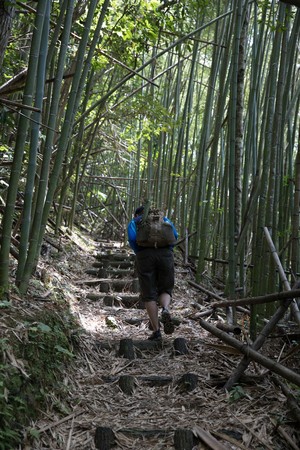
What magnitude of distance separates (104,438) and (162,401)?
54 centimetres

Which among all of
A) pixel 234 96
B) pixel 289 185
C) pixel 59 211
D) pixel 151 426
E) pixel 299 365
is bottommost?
pixel 151 426

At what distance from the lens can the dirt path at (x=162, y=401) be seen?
1.96m

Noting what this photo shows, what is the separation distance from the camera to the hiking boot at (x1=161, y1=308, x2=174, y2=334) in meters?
3.43

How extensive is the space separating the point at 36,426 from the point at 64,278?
281 cm

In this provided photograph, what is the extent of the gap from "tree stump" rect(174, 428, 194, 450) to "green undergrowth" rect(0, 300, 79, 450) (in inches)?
20.4

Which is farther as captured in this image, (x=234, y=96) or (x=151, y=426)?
(x=234, y=96)

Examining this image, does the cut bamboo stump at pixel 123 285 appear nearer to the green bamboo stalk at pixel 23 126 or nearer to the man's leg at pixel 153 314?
the man's leg at pixel 153 314

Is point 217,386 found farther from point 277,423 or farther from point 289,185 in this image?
point 289,185

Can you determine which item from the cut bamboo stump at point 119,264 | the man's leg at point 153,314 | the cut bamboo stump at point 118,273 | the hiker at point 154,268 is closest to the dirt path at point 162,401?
the man's leg at point 153,314

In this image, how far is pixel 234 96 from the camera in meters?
3.25

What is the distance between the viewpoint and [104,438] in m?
1.91

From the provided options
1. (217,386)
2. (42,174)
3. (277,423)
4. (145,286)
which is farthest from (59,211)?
(277,423)

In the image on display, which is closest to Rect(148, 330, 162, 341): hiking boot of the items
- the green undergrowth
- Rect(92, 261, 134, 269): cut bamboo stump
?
the green undergrowth

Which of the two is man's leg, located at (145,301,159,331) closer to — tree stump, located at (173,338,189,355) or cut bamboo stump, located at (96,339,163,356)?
cut bamboo stump, located at (96,339,163,356)
